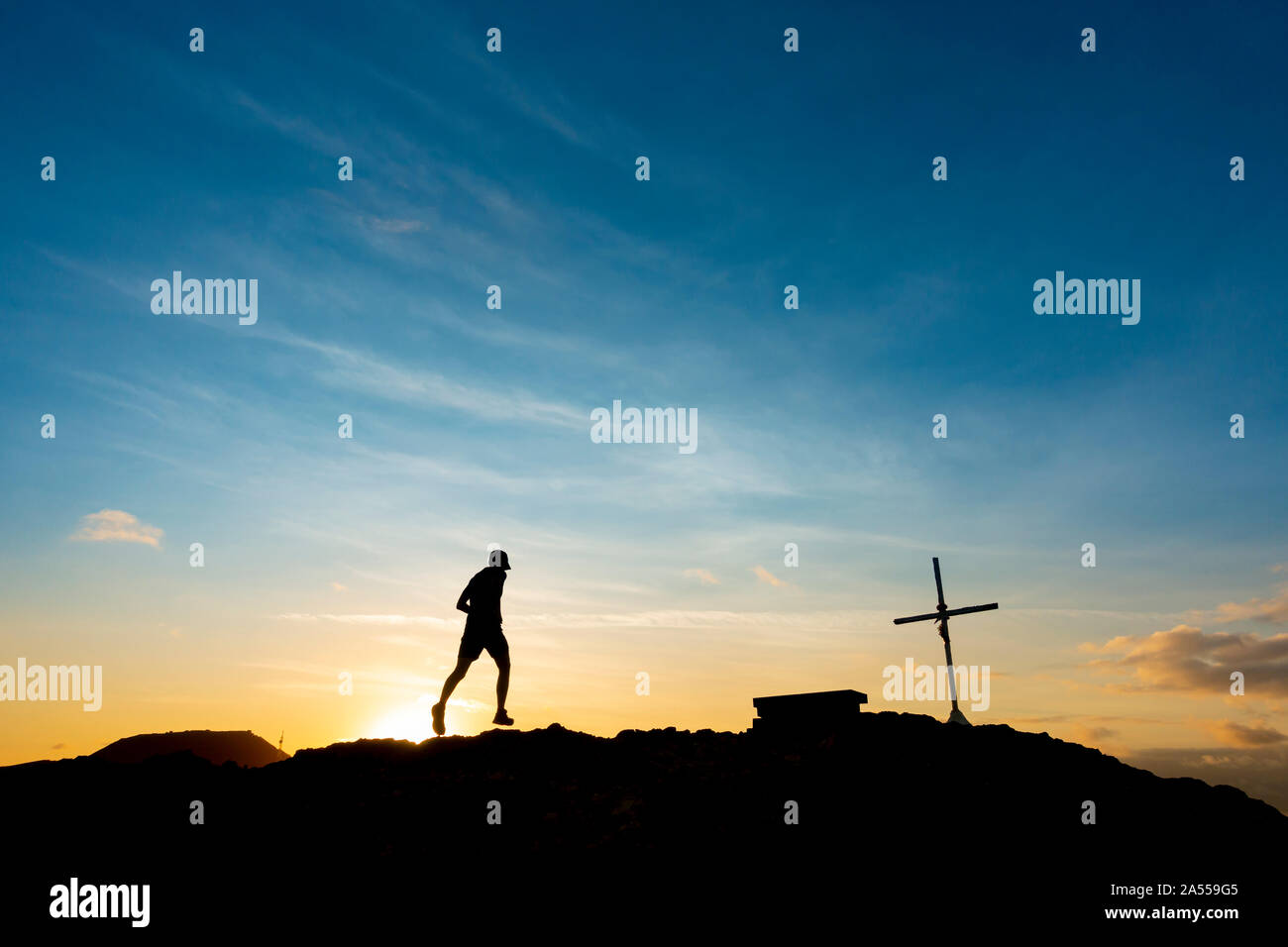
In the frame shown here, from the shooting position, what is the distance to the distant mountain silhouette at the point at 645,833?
9.56 meters

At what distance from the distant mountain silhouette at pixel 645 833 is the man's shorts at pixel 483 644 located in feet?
4.68

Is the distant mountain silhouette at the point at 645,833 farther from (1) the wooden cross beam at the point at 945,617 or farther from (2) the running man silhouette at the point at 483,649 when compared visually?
(1) the wooden cross beam at the point at 945,617

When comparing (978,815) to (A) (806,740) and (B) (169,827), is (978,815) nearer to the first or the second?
(A) (806,740)

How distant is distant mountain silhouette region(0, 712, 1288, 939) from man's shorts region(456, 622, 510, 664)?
4.68 feet

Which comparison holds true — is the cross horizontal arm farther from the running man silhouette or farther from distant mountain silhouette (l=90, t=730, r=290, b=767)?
distant mountain silhouette (l=90, t=730, r=290, b=767)

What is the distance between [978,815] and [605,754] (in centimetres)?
572

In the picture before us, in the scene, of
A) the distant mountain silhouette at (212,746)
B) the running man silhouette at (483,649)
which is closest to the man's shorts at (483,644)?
the running man silhouette at (483,649)

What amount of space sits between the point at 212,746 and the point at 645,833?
7165 cm

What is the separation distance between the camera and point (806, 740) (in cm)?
1343

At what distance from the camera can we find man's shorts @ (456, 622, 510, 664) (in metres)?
13.8

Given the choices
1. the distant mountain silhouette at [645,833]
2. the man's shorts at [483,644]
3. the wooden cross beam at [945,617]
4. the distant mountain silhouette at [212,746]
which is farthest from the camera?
the distant mountain silhouette at [212,746]

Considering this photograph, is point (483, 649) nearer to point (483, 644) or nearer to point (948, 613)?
point (483, 644)
